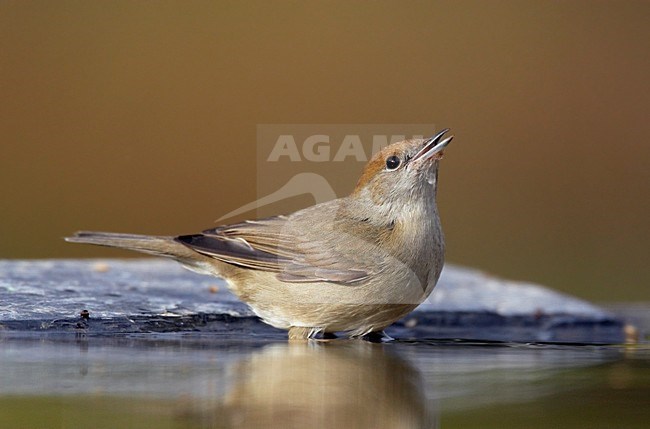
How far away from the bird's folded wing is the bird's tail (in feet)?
0.76

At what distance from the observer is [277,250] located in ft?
21.0

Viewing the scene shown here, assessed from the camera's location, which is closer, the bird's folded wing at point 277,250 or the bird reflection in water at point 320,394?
the bird reflection in water at point 320,394

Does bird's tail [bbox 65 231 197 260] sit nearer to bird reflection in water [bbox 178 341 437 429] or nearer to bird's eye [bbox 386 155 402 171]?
bird's eye [bbox 386 155 402 171]

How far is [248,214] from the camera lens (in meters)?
13.7

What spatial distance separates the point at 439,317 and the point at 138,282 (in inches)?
83.7

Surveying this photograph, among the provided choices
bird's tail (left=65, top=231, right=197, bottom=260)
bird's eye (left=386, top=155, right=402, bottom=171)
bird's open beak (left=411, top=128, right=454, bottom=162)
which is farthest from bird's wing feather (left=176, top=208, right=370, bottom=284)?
bird's open beak (left=411, top=128, right=454, bottom=162)

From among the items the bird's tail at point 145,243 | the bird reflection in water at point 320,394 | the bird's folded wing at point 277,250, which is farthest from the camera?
the bird's tail at point 145,243

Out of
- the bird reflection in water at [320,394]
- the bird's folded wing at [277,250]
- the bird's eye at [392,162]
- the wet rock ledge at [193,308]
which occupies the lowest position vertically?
the bird reflection in water at [320,394]

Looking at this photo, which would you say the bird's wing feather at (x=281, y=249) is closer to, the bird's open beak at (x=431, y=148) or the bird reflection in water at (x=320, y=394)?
the bird's open beak at (x=431, y=148)

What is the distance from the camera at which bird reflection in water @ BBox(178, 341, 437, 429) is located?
3.46 meters

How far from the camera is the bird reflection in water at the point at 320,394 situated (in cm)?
346

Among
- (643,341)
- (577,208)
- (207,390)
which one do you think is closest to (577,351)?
(643,341)

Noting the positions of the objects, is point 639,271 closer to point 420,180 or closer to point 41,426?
point 420,180

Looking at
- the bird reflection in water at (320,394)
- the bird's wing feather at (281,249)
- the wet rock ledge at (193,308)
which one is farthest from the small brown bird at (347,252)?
the bird reflection in water at (320,394)
